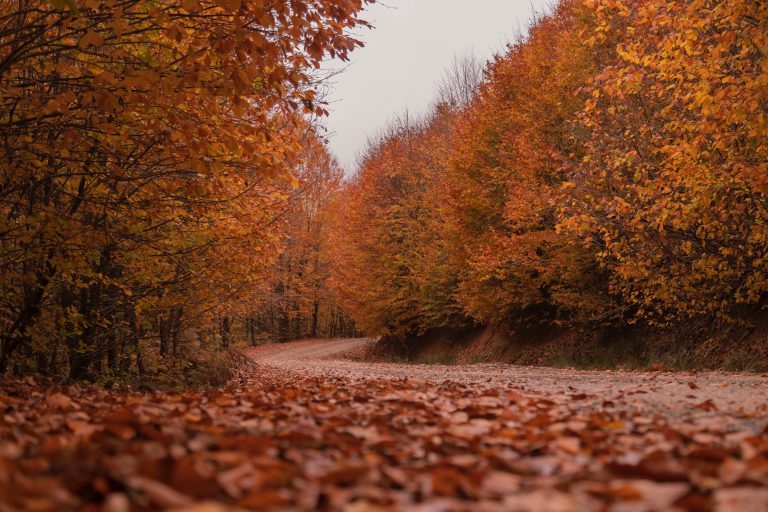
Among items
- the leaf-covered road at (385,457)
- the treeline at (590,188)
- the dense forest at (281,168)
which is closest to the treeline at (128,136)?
the dense forest at (281,168)

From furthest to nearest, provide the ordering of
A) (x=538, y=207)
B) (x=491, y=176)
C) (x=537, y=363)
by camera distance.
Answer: (x=491, y=176) → (x=537, y=363) → (x=538, y=207)

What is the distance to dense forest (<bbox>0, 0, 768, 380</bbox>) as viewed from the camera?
5.07 metres

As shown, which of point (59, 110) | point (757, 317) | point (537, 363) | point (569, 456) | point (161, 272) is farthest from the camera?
point (537, 363)

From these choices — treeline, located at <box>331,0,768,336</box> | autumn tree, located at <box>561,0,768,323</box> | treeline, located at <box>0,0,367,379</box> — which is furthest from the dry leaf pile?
treeline, located at <box>331,0,768,336</box>

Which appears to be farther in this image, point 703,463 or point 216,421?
point 216,421

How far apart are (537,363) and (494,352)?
3054 mm

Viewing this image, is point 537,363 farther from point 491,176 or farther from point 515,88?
point 515,88

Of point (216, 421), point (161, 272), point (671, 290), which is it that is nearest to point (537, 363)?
point (671, 290)

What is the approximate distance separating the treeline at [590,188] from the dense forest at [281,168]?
80 mm

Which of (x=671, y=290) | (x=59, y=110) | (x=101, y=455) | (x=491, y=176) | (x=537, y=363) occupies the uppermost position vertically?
(x=491, y=176)

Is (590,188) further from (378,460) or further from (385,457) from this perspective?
(378,460)

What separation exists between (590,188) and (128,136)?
29.1 ft

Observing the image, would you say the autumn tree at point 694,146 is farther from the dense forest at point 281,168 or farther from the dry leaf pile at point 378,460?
the dry leaf pile at point 378,460

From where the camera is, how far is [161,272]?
349 inches
